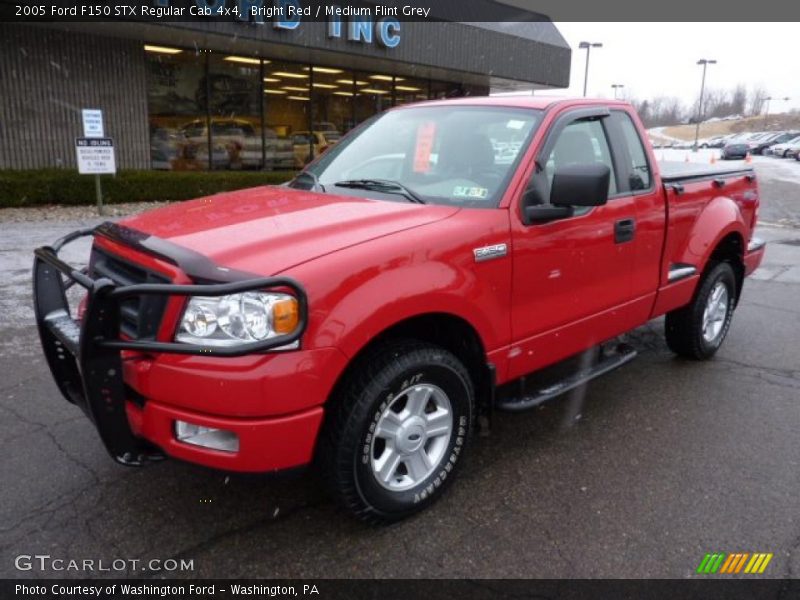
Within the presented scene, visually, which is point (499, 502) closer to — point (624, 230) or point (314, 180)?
point (624, 230)

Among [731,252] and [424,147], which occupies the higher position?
[424,147]

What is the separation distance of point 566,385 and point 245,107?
14.8m

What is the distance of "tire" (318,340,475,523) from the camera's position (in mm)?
2648

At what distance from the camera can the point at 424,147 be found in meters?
3.73

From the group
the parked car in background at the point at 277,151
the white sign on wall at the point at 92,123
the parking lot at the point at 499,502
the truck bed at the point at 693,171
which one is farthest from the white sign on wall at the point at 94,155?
the truck bed at the point at 693,171

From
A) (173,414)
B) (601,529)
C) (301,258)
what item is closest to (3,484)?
(173,414)

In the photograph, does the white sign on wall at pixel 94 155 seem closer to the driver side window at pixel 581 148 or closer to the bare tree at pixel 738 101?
the driver side window at pixel 581 148

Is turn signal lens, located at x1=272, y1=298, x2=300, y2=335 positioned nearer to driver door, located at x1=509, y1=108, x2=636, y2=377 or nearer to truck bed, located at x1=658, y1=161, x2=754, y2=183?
driver door, located at x1=509, y1=108, x2=636, y2=377

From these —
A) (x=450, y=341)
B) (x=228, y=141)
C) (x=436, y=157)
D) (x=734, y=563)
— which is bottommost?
(x=734, y=563)

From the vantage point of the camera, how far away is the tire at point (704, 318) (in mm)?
4887

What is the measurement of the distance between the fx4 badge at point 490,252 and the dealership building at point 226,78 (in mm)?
11586

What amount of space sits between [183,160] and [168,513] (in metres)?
14.2

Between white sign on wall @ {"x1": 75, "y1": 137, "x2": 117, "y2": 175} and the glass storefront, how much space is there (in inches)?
141

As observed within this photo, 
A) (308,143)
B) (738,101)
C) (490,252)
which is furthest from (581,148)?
(738,101)
